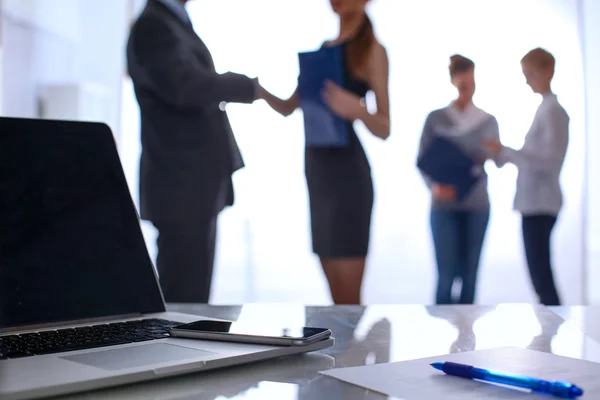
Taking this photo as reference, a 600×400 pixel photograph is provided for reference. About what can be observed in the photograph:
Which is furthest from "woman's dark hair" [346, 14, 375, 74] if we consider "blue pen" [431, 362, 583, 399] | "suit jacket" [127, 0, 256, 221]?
"blue pen" [431, 362, 583, 399]

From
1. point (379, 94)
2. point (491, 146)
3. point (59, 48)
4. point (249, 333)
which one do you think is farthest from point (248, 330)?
point (59, 48)

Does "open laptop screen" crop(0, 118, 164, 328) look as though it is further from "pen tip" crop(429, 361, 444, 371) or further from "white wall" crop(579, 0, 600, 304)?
"white wall" crop(579, 0, 600, 304)

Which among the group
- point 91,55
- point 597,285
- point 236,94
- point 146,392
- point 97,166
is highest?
point 91,55

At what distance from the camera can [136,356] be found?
0.48 m

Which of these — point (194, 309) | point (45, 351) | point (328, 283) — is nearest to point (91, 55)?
point (328, 283)

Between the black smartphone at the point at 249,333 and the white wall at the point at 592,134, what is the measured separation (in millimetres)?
2315

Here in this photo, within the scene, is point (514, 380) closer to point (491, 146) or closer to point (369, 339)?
point (369, 339)

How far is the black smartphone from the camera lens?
520 mm

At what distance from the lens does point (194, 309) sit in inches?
34.0

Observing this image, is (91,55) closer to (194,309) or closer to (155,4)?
(155,4)

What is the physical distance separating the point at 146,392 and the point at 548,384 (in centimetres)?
25

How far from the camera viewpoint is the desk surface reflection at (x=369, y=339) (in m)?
0.43

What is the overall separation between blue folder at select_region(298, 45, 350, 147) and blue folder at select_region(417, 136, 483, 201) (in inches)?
14.0

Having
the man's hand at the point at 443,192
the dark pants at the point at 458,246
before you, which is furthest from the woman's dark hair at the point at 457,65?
the dark pants at the point at 458,246
